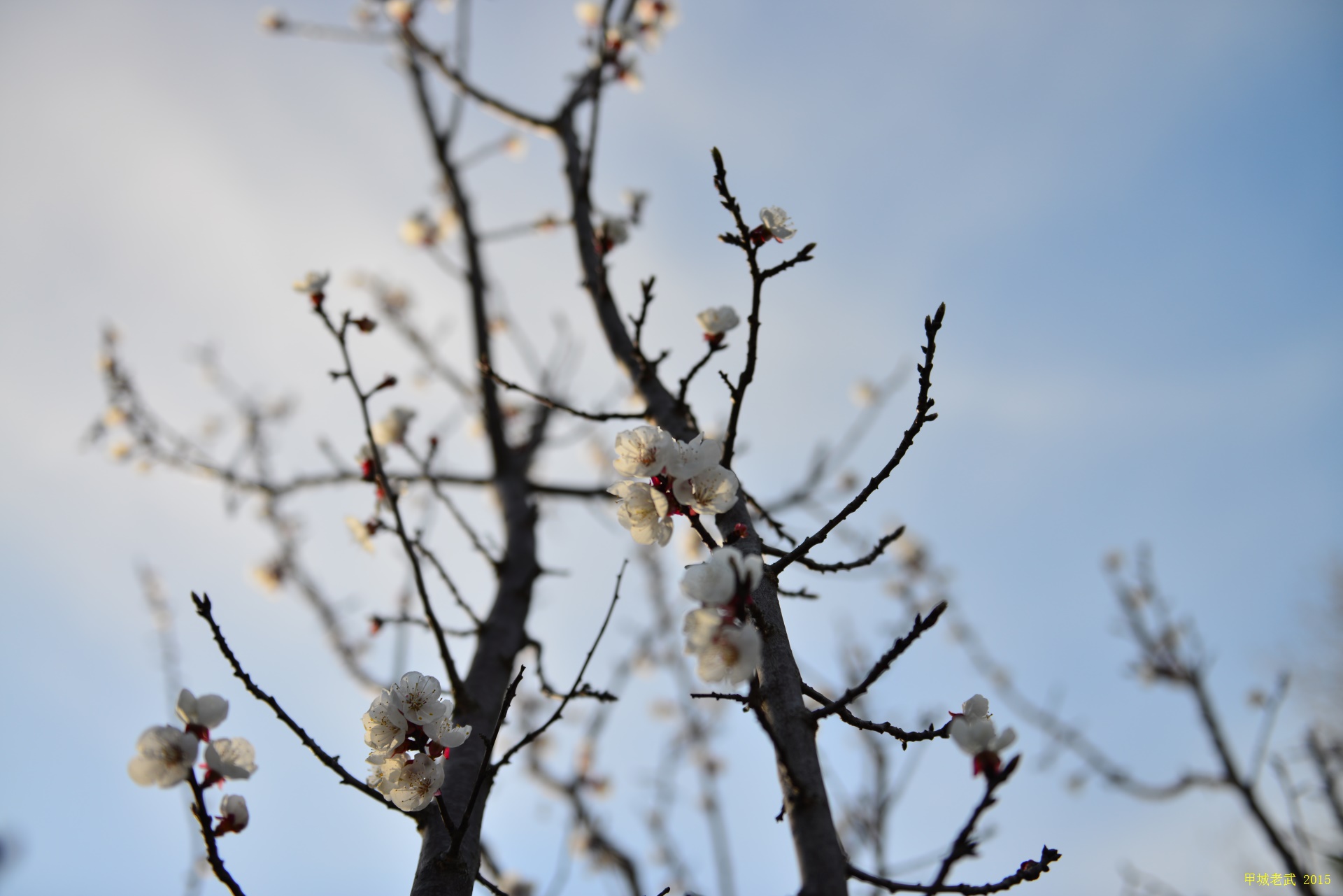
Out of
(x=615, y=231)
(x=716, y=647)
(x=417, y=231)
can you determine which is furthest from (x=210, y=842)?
(x=417, y=231)

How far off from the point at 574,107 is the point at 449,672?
285cm

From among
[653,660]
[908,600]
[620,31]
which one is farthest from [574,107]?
[653,660]

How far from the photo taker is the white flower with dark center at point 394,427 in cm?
270

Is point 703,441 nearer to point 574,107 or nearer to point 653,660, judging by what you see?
point 574,107

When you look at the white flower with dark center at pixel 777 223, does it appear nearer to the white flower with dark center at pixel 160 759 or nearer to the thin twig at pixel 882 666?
the thin twig at pixel 882 666

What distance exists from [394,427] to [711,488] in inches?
65.9

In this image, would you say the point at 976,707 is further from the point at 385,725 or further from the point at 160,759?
the point at 160,759

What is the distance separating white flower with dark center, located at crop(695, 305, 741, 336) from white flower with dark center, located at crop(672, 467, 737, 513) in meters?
0.71

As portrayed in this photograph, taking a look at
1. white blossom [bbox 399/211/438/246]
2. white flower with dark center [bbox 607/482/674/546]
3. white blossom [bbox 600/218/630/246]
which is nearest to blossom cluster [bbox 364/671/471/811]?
white flower with dark center [bbox 607/482/674/546]

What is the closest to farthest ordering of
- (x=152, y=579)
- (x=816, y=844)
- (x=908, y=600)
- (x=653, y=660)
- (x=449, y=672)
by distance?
1. (x=816, y=844)
2. (x=449, y=672)
3. (x=152, y=579)
4. (x=908, y=600)
5. (x=653, y=660)

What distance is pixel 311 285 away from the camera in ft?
7.55

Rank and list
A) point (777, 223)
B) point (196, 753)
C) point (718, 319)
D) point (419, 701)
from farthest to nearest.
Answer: point (718, 319), point (777, 223), point (419, 701), point (196, 753)

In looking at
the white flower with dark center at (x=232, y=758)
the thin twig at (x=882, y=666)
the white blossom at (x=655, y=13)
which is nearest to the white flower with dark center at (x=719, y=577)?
the thin twig at (x=882, y=666)

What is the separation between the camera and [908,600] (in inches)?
252
